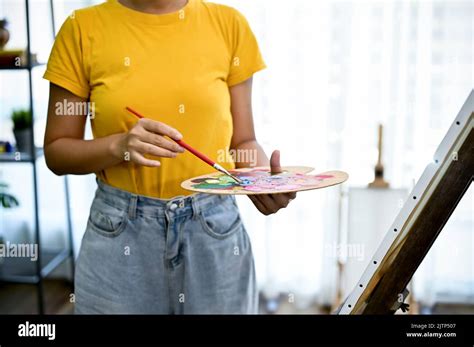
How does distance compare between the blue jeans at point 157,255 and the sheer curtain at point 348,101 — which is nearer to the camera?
the blue jeans at point 157,255

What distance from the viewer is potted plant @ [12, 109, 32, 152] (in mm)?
1277

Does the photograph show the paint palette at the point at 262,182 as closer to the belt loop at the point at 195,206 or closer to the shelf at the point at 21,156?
the belt loop at the point at 195,206

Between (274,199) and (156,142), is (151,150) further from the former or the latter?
(274,199)

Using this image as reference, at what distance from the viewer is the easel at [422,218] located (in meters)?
0.73

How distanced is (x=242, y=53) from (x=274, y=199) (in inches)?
7.9

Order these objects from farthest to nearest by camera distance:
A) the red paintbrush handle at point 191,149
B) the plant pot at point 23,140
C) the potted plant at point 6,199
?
the potted plant at point 6,199 → the plant pot at point 23,140 → the red paintbrush handle at point 191,149

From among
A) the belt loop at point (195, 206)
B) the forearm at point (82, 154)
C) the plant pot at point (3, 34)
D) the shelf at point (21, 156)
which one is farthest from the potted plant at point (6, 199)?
the belt loop at point (195, 206)

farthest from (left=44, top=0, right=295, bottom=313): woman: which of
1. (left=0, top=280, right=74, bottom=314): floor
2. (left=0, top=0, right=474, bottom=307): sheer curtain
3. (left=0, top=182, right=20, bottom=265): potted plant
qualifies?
(left=0, top=182, right=20, bottom=265): potted plant

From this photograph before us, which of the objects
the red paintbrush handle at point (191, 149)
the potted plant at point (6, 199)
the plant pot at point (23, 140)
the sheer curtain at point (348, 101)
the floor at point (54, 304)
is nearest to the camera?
the red paintbrush handle at point (191, 149)

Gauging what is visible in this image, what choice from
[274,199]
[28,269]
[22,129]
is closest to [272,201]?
[274,199]

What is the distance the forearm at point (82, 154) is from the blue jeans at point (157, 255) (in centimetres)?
4

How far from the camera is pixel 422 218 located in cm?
76

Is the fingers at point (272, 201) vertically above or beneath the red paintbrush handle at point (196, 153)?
beneath
